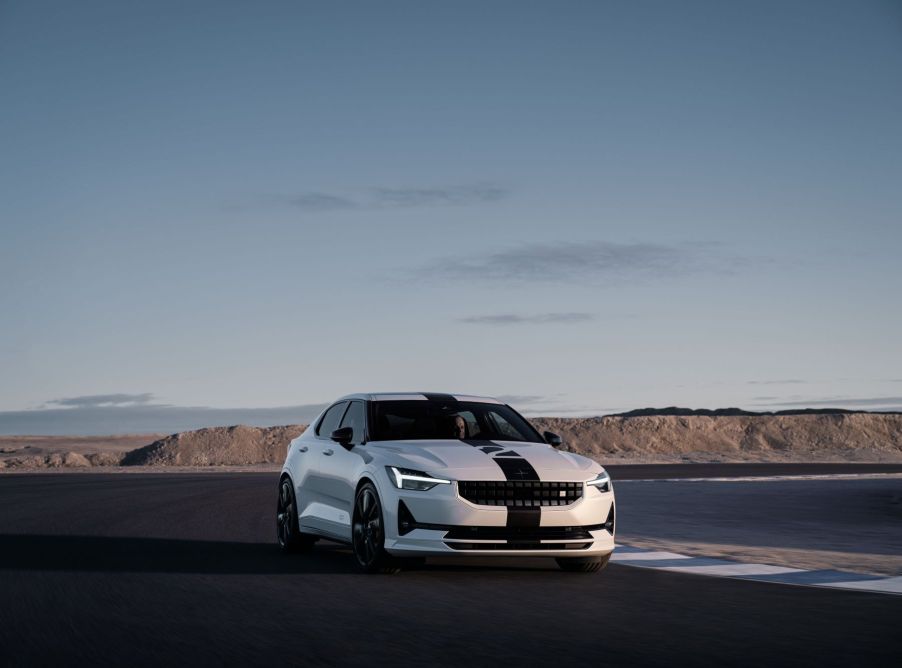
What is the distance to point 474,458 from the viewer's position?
1204 centimetres

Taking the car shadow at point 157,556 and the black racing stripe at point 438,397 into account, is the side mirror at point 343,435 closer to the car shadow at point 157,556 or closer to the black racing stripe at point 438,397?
the black racing stripe at point 438,397

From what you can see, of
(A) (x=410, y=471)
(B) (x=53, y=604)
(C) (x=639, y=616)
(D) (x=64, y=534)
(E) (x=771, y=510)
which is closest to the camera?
(C) (x=639, y=616)

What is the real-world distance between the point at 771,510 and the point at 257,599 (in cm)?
1504

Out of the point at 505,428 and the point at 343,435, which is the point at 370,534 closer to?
the point at 343,435

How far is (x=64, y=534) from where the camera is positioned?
1670cm

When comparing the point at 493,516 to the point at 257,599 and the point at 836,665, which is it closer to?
the point at 257,599

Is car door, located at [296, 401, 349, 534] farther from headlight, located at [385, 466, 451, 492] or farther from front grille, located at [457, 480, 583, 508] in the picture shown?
front grille, located at [457, 480, 583, 508]

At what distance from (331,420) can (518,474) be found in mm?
3445

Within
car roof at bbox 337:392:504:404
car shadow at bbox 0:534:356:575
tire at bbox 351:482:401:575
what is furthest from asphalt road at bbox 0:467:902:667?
car roof at bbox 337:392:504:404

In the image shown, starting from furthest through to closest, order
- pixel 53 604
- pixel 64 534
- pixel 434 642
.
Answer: pixel 64 534 < pixel 53 604 < pixel 434 642

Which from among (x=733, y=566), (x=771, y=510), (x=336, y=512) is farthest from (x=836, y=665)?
(x=771, y=510)

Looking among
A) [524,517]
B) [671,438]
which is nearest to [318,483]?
[524,517]

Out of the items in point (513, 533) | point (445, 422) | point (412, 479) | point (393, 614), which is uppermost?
point (445, 422)

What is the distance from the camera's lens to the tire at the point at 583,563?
12.3 meters
